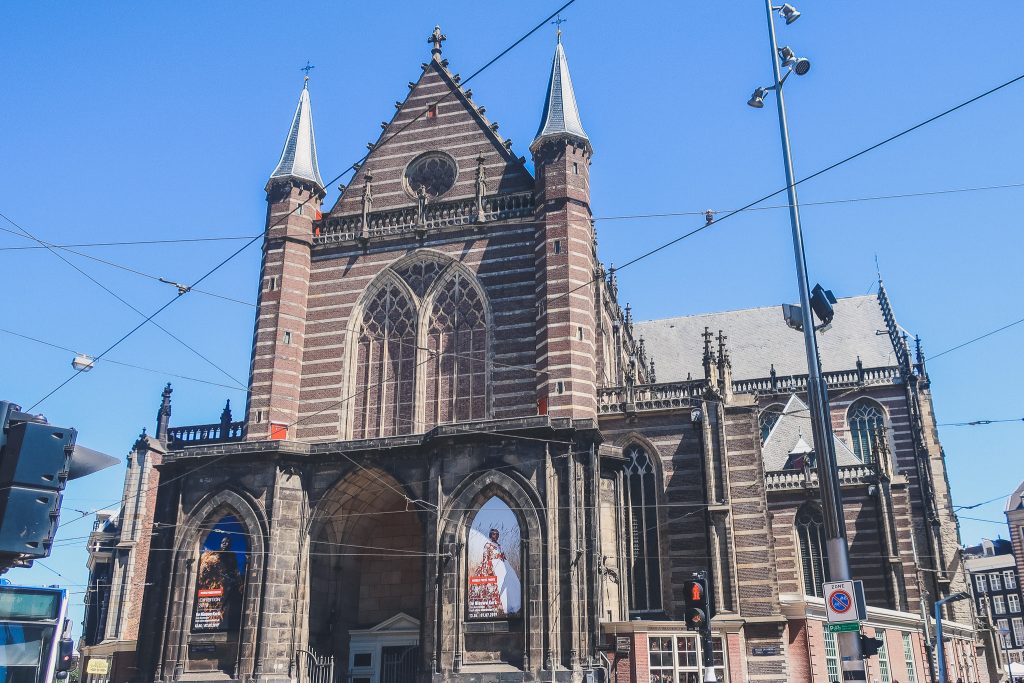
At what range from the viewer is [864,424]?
48.5 meters

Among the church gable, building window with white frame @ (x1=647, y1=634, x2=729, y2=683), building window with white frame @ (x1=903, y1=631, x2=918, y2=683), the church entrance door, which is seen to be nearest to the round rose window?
the church gable

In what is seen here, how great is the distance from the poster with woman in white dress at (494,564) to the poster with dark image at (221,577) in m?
7.55

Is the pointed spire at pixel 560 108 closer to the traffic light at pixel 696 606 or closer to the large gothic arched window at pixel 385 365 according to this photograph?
the large gothic arched window at pixel 385 365

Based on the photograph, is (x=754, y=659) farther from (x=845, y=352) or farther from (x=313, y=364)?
(x=845, y=352)

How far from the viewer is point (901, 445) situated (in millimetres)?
46969

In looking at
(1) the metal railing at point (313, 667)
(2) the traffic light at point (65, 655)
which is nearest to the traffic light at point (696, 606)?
(2) the traffic light at point (65, 655)

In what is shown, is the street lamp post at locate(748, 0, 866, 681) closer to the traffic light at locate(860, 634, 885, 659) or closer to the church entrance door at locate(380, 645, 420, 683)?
the traffic light at locate(860, 634, 885, 659)

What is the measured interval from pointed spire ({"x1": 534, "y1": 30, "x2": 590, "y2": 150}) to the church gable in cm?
188

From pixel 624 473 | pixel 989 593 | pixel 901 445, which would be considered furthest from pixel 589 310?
pixel 989 593

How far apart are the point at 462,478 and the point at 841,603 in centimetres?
1689

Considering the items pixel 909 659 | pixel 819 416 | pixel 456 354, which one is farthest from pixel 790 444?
pixel 819 416

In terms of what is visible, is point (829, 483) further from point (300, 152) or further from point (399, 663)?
point (300, 152)

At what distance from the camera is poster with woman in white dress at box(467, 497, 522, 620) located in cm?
2767

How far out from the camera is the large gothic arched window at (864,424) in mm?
47844
